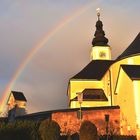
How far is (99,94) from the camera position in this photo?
187 ft

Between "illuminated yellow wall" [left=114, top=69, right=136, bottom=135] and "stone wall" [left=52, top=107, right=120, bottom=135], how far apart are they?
2.35ft

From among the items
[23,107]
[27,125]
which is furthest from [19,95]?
[27,125]

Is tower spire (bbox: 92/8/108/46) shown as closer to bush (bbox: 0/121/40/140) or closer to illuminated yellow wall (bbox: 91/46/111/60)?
illuminated yellow wall (bbox: 91/46/111/60)

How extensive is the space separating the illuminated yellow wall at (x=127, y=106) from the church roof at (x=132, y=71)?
491 millimetres

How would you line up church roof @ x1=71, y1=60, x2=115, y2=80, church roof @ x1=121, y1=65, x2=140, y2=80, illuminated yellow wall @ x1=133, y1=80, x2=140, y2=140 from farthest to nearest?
church roof @ x1=71, y1=60, x2=115, y2=80
church roof @ x1=121, y1=65, x2=140, y2=80
illuminated yellow wall @ x1=133, y1=80, x2=140, y2=140

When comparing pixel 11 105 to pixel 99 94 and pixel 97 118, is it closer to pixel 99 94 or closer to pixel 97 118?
pixel 99 94

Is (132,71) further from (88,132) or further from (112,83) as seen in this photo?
(88,132)

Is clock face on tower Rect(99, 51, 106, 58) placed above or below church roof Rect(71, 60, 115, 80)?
above

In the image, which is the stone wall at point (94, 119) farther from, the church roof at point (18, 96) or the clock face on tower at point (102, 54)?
the church roof at point (18, 96)

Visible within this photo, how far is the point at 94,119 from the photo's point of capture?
3938 cm

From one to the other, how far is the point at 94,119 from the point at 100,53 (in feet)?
128

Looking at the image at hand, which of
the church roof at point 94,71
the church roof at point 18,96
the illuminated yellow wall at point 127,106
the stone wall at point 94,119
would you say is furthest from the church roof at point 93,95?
the church roof at point 18,96

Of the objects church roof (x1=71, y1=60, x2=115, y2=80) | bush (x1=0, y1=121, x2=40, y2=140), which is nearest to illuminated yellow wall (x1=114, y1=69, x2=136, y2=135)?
bush (x1=0, y1=121, x2=40, y2=140)

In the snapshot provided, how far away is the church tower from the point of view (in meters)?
76.9
